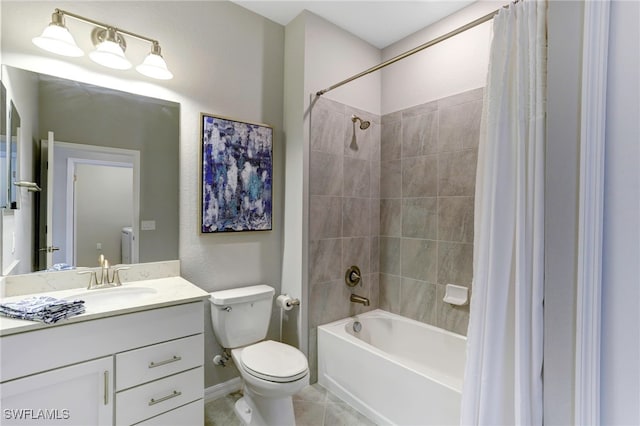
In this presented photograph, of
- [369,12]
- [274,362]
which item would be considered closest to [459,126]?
[369,12]

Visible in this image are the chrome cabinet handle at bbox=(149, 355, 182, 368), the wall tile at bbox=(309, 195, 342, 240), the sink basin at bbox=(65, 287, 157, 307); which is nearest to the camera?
the chrome cabinet handle at bbox=(149, 355, 182, 368)

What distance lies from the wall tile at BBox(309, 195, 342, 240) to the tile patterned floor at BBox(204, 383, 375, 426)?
3.62 feet

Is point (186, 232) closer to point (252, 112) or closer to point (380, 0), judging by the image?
point (252, 112)

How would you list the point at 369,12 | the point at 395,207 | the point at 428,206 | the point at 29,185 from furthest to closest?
the point at 395,207 < the point at 428,206 < the point at 369,12 < the point at 29,185

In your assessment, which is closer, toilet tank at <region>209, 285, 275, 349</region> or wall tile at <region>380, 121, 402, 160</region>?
toilet tank at <region>209, 285, 275, 349</region>

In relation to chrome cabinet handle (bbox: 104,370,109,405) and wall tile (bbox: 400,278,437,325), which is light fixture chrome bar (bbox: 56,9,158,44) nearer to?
chrome cabinet handle (bbox: 104,370,109,405)

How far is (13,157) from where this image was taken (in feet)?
4.72

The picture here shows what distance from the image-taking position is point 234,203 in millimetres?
2143

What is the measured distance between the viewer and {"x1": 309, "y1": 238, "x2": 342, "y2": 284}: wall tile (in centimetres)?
227

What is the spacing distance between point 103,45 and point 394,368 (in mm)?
2351

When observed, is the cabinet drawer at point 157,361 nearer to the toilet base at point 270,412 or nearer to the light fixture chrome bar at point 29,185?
the toilet base at point 270,412

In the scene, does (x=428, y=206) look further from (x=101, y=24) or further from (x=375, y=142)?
(x=101, y=24)

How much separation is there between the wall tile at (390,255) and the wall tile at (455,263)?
0.37 meters

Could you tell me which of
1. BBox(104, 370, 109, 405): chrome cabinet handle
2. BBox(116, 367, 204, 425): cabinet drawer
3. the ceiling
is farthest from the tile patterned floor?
the ceiling
